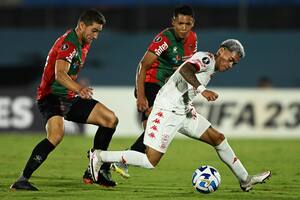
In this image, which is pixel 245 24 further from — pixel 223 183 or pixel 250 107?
pixel 223 183

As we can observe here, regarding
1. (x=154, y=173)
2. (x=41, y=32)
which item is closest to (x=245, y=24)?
(x=41, y=32)

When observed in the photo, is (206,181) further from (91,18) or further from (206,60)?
(91,18)

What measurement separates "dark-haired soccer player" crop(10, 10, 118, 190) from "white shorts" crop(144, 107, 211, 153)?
0.86 m

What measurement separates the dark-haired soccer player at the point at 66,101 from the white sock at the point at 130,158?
635 millimetres

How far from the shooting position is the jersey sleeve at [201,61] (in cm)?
946

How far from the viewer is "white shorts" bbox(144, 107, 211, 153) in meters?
9.66

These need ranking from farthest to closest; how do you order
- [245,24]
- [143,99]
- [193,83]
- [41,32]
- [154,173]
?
[41,32], [245,24], [154,173], [143,99], [193,83]

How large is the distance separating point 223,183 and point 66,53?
2.73 metres

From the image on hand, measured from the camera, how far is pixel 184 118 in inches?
390

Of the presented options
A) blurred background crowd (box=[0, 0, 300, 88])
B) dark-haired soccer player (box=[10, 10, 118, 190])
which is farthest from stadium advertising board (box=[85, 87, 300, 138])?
dark-haired soccer player (box=[10, 10, 118, 190])

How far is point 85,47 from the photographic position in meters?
10.5

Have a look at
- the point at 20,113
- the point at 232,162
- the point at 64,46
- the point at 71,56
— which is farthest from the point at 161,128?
the point at 20,113

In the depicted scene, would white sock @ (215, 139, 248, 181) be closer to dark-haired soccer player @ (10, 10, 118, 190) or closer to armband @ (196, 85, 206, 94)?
armband @ (196, 85, 206, 94)

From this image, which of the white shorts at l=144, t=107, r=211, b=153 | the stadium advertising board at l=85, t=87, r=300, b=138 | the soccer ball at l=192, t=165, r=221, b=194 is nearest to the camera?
the white shorts at l=144, t=107, r=211, b=153
